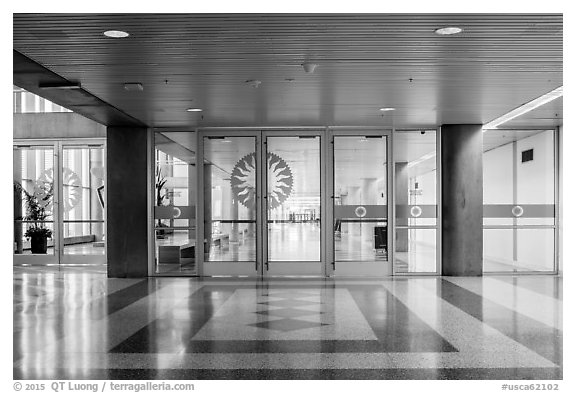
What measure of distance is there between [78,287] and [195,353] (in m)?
5.27

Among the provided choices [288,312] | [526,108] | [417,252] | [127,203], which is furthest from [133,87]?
[417,252]

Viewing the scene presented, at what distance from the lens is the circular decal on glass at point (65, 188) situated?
1369cm

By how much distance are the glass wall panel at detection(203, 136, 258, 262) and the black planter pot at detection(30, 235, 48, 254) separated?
4.52m

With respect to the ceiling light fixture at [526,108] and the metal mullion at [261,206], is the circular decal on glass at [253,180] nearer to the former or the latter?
the metal mullion at [261,206]

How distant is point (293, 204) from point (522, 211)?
463 cm

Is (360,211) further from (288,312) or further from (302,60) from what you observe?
(302,60)

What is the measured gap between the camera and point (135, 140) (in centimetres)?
1144

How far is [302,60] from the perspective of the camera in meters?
6.67

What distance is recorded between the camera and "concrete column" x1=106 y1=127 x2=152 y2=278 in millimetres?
11328

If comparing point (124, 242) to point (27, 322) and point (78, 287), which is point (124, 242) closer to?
point (78, 287)

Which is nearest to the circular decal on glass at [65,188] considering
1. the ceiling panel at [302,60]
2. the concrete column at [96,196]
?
the concrete column at [96,196]

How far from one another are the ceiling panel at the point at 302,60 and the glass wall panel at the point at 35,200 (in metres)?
5.15
